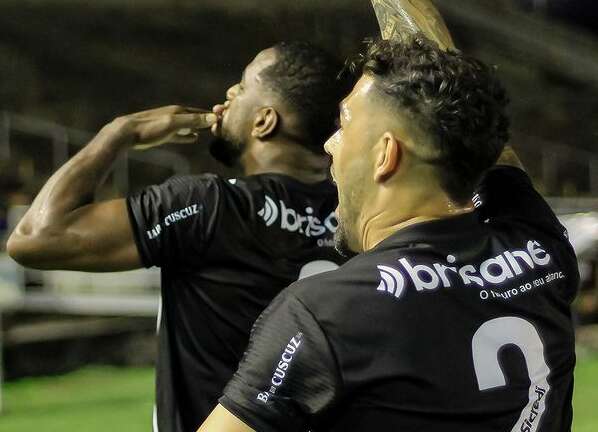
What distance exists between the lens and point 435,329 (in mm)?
1674

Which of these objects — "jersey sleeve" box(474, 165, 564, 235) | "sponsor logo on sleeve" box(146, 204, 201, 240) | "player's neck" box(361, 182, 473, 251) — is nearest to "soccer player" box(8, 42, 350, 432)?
"sponsor logo on sleeve" box(146, 204, 201, 240)

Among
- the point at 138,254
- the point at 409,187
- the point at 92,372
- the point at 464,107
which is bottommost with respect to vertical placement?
the point at 92,372

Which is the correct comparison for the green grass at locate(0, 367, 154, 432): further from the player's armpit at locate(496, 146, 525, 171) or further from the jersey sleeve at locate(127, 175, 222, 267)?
the player's armpit at locate(496, 146, 525, 171)

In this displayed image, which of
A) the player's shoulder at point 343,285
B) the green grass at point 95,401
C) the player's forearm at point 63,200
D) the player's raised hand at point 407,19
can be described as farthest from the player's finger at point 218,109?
the green grass at point 95,401

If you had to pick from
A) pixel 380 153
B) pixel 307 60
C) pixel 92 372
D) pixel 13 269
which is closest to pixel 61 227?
pixel 307 60

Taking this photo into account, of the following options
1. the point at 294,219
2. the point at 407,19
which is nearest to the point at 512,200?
the point at 407,19

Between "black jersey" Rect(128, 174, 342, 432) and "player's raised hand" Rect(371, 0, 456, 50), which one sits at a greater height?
"player's raised hand" Rect(371, 0, 456, 50)

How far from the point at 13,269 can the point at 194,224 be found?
598cm

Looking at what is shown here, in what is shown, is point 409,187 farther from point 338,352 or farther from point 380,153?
point 338,352

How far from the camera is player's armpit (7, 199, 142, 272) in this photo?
2.60m

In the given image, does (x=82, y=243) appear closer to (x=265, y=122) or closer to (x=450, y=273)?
(x=265, y=122)

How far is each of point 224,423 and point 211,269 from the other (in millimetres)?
1125

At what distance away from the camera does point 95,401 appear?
798 centimetres

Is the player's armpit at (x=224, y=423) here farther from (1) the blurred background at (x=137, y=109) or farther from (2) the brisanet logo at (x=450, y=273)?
(1) the blurred background at (x=137, y=109)
